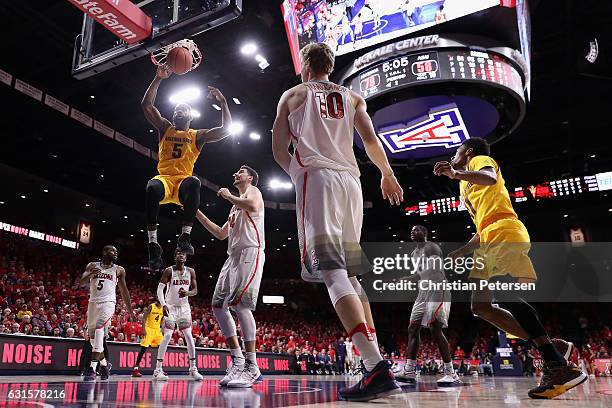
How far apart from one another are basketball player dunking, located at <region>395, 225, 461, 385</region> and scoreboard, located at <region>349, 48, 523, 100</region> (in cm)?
323

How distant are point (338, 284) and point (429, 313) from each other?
→ 420cm

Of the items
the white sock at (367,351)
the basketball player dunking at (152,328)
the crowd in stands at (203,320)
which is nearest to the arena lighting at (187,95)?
the crowd in stands at (203,320)

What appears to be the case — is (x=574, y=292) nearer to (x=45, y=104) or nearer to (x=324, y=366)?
(x=324, y=366)

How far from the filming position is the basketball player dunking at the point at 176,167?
4.38 meters

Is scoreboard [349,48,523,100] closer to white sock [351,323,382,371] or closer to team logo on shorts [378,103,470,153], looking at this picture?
team logo on shorts [378,103,470,153]

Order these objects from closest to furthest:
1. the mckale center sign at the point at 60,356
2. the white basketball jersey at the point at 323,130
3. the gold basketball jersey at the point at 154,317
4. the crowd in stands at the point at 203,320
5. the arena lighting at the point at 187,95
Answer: the white basketball jersey at the point at 323,130 < the mckale center sign at the point at 60,356 < the gold basketball jersey at the point at 154,317 < the crowd in stands at the point at 203,320 < the arena lighting at the point at 187,95

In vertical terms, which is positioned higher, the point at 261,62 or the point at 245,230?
the point at 261,62

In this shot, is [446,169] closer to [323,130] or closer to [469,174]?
[469,174]

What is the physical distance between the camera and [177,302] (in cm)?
812

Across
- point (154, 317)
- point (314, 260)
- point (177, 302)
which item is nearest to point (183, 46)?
point (314, 260)

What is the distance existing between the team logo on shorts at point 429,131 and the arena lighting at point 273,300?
1948 cm

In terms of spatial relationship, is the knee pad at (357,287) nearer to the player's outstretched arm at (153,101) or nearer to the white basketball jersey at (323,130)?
the white basketball jersey at (323,130)

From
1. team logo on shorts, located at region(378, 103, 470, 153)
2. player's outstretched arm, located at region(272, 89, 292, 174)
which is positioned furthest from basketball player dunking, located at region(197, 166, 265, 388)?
team logo on shorts, located at region(378, 103, 470, 153)

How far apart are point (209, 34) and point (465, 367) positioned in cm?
1487
